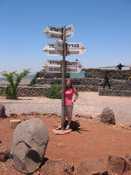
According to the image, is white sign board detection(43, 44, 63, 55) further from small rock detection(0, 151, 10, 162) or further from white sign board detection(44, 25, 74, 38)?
small rock detection(0, 151, 10, 162)

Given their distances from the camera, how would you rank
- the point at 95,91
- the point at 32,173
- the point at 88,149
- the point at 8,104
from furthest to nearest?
the point at 95,91
the point at 8,104
the point at 88,149
the point at 32,173

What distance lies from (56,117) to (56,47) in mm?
3101

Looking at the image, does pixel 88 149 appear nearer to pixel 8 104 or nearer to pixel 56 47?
pixel 56 47

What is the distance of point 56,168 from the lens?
25.5 ft

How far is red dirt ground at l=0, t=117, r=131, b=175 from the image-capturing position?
8.71 metres

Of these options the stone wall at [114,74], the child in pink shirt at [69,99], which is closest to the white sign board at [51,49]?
the child in pink shirt at [69,99]

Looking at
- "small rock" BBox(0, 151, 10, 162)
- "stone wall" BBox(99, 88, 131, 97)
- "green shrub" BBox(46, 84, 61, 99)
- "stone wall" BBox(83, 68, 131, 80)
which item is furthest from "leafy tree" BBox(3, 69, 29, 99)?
"small rock" BBox(0, 151, 10, 162)

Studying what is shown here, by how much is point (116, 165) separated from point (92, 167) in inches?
20.8

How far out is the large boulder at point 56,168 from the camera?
303 inches

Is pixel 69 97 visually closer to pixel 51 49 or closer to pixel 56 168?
pixel 51 49

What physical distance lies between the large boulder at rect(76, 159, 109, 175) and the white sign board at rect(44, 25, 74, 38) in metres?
4.28

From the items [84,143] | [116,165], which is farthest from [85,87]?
[116,165]

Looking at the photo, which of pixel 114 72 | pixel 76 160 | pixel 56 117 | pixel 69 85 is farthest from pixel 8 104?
pixel 114 72

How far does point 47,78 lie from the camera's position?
1315 inches
